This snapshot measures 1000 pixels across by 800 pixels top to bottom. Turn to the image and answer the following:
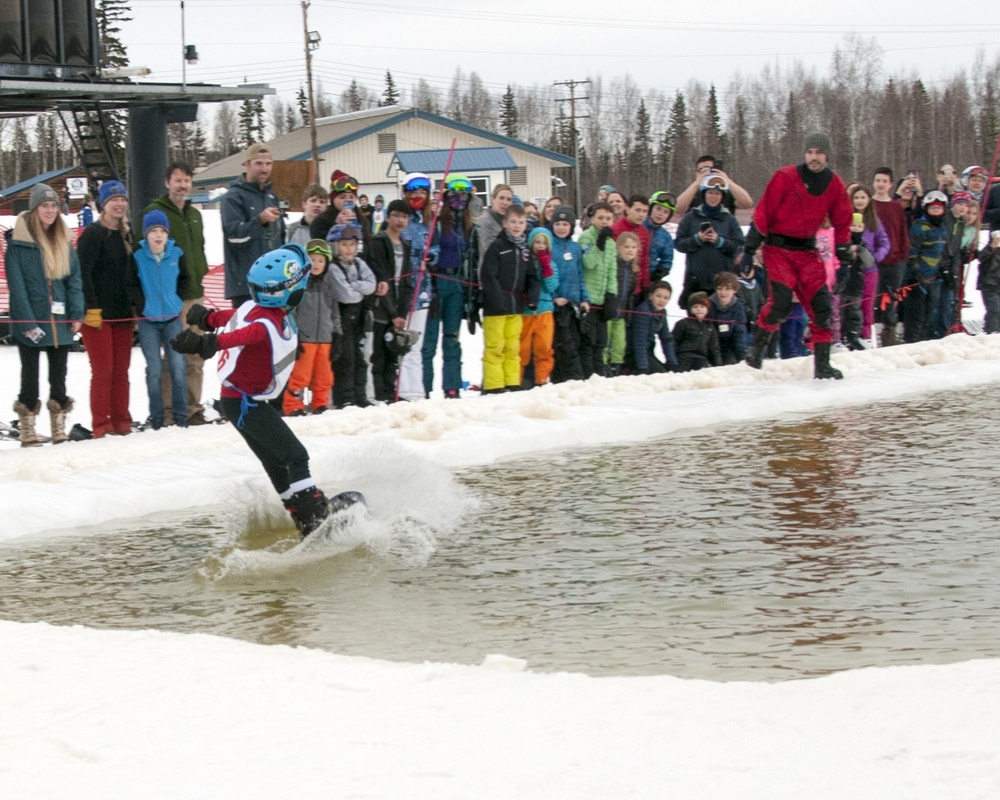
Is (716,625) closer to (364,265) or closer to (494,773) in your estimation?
(494,773)

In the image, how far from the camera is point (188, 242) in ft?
33.5

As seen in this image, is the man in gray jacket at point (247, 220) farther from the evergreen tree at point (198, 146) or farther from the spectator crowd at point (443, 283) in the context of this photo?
the evergreen tree at point (198, 146)

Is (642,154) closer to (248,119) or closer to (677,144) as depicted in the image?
(677,144)

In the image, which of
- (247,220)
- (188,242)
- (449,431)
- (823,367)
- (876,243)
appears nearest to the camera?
(449,431)

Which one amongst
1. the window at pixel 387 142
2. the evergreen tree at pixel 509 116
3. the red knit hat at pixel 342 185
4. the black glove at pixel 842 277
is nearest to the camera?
the red knit hat at pixel 342 185

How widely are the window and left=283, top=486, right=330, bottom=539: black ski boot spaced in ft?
176

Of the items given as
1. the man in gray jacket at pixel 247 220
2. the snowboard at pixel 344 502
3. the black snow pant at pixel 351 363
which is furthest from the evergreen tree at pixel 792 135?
the snowboard at pixel 344 502

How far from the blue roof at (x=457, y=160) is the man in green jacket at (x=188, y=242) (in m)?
42.8

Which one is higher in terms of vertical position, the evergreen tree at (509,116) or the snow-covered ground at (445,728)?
the evergreen tree at (509,116)

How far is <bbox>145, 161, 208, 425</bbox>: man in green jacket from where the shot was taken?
10.0 metres

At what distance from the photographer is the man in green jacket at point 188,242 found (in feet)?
33.0

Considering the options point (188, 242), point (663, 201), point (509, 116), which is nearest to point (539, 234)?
point (663, 201)

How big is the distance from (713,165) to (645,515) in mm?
6630

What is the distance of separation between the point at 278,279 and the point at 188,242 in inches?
157
